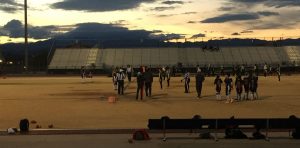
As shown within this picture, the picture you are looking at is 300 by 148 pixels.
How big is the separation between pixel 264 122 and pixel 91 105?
11.9m

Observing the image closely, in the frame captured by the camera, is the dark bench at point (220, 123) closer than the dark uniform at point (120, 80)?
Yes

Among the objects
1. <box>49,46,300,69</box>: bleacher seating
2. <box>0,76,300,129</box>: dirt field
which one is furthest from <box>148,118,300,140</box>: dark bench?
<box>49,46,300,69</box>: bleacher seating

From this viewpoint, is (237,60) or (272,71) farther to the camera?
(237,60)

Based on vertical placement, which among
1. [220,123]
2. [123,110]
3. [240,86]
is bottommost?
[123,110]

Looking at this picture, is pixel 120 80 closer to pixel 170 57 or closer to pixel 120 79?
pixel 120 79

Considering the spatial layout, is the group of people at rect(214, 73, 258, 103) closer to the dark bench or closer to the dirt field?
the dirt field

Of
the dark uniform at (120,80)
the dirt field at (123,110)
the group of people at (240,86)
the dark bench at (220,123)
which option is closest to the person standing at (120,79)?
the dark uniform at (120,80)

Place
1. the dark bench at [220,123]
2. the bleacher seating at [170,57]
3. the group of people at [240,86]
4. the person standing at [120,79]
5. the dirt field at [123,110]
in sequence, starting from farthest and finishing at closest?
the bleacher seating at [170,57] < the person standing at [120,79] < the group of people at [240,86] < the dirt field at [123,110] < the dark bench at [220,123]

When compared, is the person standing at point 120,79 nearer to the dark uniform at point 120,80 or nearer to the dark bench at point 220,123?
the dark uniform at point 120,80

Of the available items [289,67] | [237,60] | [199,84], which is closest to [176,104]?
[199,84]

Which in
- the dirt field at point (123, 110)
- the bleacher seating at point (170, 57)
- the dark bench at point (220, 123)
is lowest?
the dirt field at point (123, 110)

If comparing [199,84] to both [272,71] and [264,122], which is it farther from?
[272,71]

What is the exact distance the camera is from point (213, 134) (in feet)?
44.8

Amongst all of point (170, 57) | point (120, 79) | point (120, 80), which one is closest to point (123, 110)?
point (120, 79)
